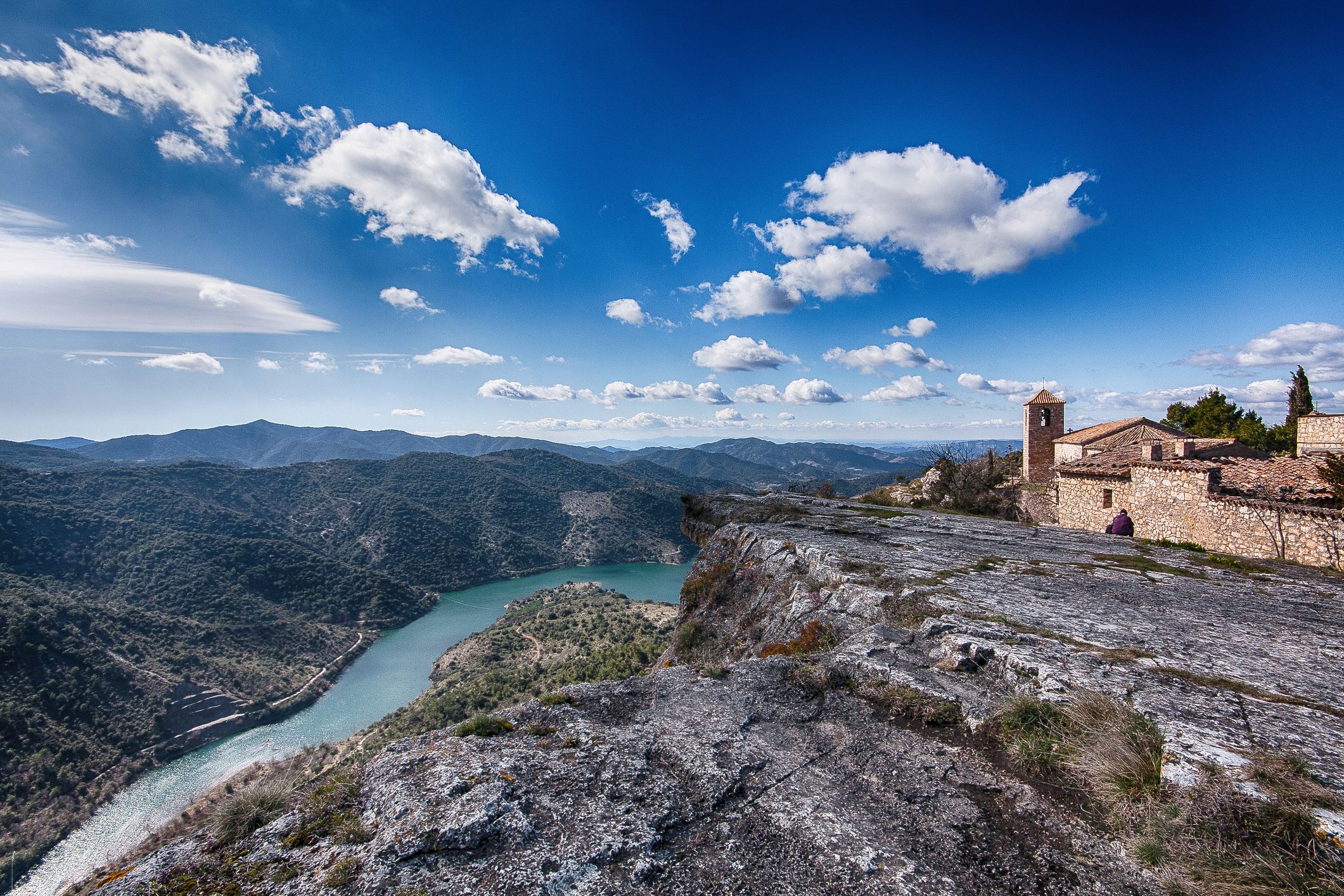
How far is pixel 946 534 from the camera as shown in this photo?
8.92 m

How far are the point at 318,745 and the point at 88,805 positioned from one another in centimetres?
1781

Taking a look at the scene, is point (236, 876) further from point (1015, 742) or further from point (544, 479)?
point (544, 479)

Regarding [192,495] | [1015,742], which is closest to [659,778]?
[1015,742]

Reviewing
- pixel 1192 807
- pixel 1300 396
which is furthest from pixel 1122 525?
pixel 1300 396

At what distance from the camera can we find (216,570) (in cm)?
7231

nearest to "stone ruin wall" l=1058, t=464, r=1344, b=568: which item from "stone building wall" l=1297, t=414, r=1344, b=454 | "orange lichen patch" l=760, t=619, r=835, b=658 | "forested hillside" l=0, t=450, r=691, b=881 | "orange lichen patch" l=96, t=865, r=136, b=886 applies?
"stone building wall" l=1297, t=414, r=1344, b=454

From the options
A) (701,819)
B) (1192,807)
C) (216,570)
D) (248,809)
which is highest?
(1192,807)

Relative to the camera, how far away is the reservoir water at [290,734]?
36094mm

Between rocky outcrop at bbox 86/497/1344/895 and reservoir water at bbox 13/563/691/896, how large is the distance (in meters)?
11.9

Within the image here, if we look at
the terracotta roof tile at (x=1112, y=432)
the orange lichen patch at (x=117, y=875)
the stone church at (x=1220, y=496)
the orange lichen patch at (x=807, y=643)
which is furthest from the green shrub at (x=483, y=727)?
the terracotta roof tile at (x=1112, y=432)

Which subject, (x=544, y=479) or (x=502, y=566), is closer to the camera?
(x=502, y=566)

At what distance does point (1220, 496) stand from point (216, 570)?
330 feet

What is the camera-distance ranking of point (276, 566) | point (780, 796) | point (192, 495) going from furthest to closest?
point (192, 495) < point (276, 566) < point (780, 796)

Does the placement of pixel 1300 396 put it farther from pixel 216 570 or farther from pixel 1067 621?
pixel 216 570
